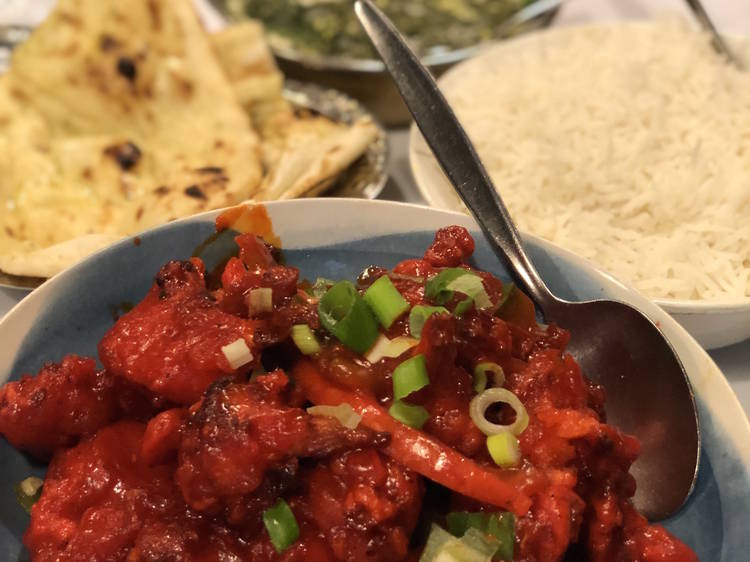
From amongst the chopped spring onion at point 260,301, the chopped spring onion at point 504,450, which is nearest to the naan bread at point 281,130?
the chopped spring onion at point 260,301

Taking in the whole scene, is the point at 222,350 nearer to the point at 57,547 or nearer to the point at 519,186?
the point at 57,547

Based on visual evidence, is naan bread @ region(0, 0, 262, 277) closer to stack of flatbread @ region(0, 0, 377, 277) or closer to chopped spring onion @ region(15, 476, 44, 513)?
stack of flatbread @ region(0, 0, 377, 277)

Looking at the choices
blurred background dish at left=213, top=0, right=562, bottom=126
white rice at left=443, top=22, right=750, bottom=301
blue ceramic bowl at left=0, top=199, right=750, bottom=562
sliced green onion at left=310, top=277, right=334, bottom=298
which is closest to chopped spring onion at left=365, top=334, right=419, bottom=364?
sliced green onion at left=310, top=277, right=334, bottom=298

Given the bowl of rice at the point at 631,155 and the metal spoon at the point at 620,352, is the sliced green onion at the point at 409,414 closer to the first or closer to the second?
the metal spoon at the point at 620,352

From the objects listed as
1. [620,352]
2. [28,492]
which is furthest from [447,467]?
[28,492]

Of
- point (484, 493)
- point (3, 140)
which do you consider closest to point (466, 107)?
point (3, 140)
